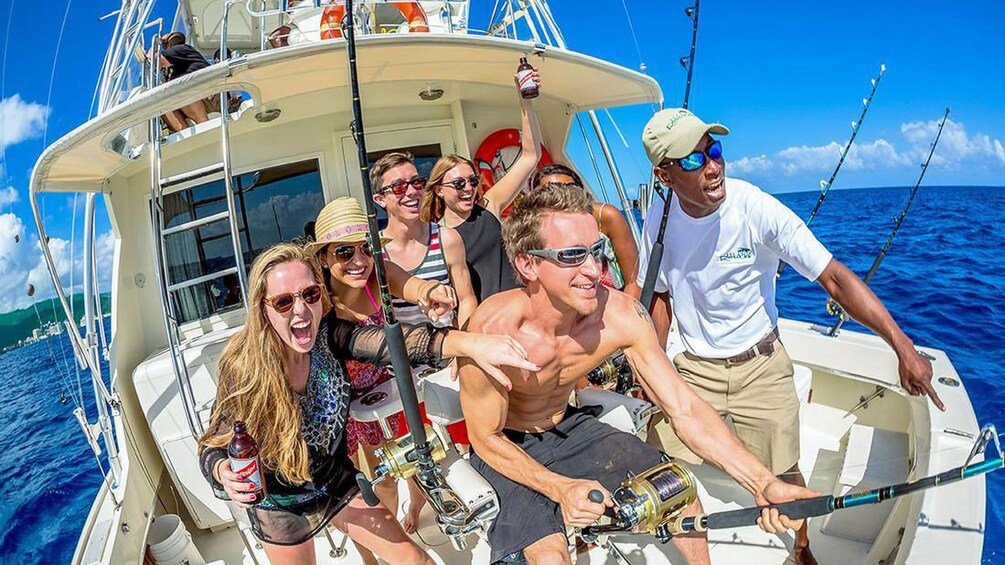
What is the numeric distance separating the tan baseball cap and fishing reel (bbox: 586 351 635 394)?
0.87 meters

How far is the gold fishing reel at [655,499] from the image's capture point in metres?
1.63

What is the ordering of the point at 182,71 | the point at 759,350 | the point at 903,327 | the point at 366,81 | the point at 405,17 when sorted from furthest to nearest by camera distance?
the point at 903,327, the point at 405,17, the point at 182,71, the point at 366,81, the point at 759,350

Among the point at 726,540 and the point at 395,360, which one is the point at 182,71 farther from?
the point at 726,540

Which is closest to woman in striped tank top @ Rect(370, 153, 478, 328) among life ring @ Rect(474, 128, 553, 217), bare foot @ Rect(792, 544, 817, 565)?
bare foot @ Rect(792, 544, 817, 565)

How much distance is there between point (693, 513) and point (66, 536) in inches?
413

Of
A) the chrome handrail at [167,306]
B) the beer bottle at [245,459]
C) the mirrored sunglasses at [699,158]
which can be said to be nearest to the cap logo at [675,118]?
the mirrored sunglasses at [699,158]

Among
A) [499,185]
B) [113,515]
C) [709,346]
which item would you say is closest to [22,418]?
[113,515]

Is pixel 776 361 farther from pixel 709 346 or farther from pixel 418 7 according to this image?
pixel 418 7

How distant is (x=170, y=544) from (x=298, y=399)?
5.45 feet

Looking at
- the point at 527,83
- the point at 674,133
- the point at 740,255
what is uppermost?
the point at 527,83

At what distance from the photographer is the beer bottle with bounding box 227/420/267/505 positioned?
156 cm

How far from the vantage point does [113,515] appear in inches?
100.0

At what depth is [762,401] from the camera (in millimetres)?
2410

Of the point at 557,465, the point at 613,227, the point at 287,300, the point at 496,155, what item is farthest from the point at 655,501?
the point at 496,155
